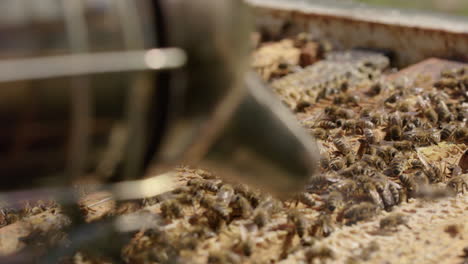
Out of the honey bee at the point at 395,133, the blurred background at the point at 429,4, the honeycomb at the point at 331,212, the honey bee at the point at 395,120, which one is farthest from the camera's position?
the blurred background at the point at 429,4

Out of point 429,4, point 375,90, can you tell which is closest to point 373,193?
point 375,90

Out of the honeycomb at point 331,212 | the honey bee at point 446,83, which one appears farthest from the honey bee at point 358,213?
the honey bee at point 446,83

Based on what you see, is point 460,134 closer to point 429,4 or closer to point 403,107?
point 403,107

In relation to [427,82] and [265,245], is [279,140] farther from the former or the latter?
[427,82]

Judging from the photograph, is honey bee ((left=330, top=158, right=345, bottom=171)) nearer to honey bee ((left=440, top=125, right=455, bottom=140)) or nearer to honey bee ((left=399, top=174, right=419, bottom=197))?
honey bee ((left=399, top=174, right=419, bottom=197))

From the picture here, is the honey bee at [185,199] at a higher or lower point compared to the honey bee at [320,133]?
higher

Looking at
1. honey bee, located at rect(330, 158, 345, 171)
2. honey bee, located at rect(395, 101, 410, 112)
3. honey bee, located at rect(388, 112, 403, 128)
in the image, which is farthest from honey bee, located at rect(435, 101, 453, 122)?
honey bee, located at rect(330, 158, 345, 171)

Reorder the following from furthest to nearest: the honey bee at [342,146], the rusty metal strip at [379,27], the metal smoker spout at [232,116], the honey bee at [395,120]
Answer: the rusty metal strip at [379,27] → the honey bee at [395,120] → the honey bee at [342,146] → the metal smoker spout at [232,116]

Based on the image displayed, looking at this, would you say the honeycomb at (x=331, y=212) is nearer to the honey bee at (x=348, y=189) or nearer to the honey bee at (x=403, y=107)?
the honey bee at (x=348, y=189)
